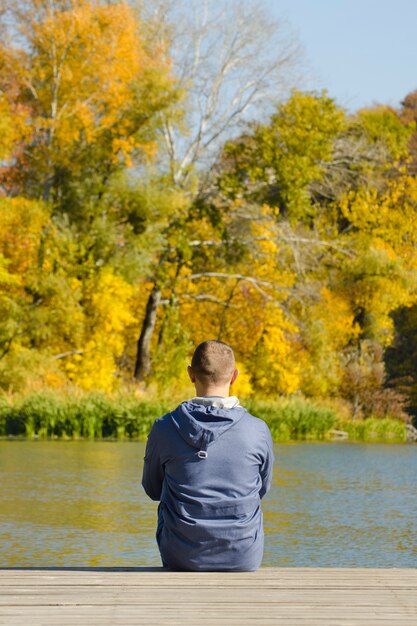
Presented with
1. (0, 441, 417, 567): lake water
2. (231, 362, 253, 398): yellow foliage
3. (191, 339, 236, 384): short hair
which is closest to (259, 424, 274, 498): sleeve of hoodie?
(191, 339, 236, 384): short hair

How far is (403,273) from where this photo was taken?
3522cm

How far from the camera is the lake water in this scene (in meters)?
8.63

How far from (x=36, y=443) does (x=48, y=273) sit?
906 cm

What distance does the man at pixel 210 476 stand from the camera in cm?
500

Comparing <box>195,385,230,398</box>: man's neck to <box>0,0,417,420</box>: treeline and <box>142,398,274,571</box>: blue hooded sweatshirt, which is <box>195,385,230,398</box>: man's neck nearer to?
<box>142,398,274,571</box>: blue hooded sweatshirt

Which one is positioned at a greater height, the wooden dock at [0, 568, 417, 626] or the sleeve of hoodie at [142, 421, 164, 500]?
the sleeve of hoodie at [142, 421, 164, 500]

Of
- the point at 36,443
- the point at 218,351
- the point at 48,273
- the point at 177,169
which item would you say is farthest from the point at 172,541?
the point at 177,169

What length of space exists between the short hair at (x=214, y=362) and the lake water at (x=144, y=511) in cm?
337

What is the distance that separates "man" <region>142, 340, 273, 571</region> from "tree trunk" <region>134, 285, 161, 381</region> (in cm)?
2717

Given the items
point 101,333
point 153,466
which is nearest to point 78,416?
point 101,333

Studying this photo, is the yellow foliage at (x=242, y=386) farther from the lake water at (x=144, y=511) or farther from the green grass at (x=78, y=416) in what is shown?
the lake water at (x=144, y=511)

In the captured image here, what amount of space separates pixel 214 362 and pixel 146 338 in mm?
27929

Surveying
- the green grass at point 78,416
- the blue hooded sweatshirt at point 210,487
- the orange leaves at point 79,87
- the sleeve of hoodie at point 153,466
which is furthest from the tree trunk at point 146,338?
the blue hooded sweatshirt at point 210,487

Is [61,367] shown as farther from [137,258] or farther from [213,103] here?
[213,103]
